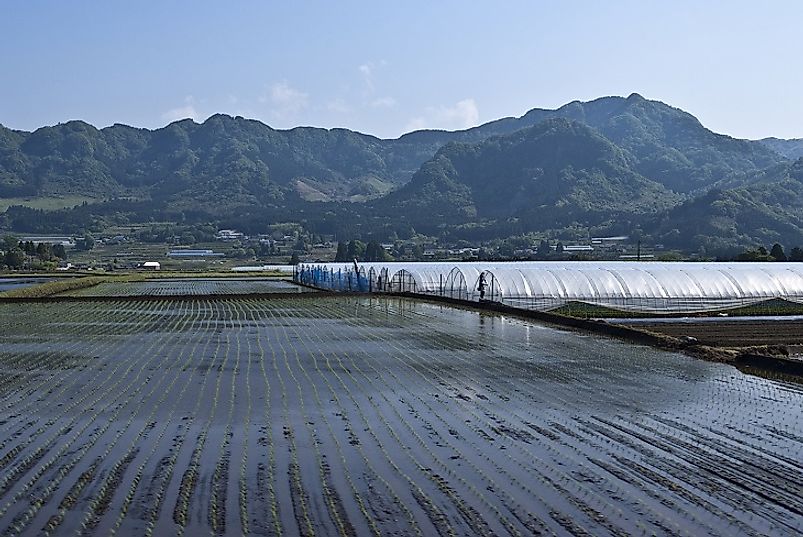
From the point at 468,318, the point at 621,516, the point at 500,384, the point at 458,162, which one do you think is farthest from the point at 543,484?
the point at 458,162

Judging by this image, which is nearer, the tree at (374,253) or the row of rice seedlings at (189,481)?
the row of rice seedlings at (189,481)

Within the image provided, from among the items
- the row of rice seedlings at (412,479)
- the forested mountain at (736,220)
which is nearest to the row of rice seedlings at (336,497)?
the row of rice seedlings at (412,479)

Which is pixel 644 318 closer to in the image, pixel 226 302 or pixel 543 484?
pixel 226 302

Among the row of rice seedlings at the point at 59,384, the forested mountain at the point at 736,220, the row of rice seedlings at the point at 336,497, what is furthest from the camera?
the forested mountain at the point at 736,220

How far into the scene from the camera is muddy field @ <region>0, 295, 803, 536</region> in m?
5.57

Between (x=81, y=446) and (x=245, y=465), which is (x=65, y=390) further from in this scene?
(x=245, y=465)

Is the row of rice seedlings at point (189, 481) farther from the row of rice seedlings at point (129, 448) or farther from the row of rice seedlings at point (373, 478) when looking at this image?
the row of rice seedlings at point (373, 478)

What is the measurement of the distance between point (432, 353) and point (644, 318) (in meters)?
10.2

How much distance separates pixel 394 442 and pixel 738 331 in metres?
13.7

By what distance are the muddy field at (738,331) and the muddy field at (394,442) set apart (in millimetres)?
2973

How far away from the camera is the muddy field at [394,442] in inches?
219

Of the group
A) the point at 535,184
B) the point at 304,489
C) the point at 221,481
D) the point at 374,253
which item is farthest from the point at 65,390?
the point at 535,184

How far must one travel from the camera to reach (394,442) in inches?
307

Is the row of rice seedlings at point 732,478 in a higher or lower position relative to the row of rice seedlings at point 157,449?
higher
